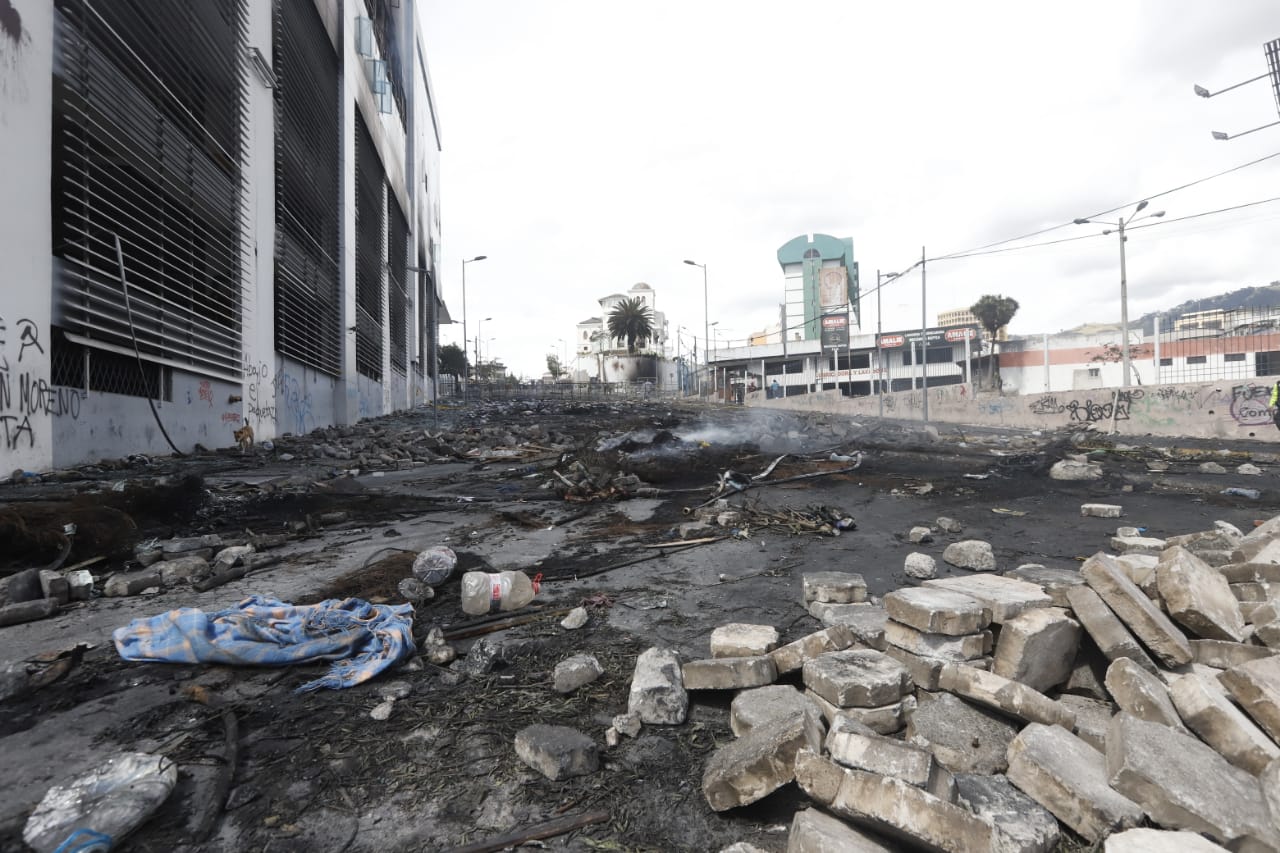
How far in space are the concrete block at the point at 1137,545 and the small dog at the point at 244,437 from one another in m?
12.2

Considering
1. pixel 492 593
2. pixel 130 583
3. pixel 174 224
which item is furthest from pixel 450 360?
pixel 492 593

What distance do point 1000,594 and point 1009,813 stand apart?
1.22 m

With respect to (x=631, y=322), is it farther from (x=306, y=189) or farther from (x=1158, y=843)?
(x=1158, y=843)

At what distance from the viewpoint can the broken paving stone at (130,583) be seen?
3.78 m

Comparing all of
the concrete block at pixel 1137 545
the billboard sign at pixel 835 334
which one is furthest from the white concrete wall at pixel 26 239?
the billboard sign at pixel 835 334

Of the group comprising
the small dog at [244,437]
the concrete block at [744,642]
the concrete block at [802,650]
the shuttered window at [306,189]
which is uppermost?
the shuttered window at [306,189]

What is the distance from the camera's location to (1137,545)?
434 centimetres

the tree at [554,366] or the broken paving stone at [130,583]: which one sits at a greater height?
the tree at [554,366]

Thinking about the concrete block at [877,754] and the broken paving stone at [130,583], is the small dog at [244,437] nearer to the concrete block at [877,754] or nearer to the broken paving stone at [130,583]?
the broken paving stone at [130,583]

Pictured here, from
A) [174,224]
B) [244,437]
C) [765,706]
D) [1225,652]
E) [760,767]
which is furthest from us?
[244,437]

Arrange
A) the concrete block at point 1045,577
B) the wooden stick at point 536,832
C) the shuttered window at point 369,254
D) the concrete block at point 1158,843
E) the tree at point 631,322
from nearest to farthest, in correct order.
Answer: the concrete block at point 1158,843 < the wooden stick at point 536,832 < the concrete block at point 1045,577 < the shuttered window at point 369,254 < the tree at point 631,322

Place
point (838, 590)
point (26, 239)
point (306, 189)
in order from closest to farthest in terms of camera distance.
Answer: point (838, 590), point (26, 239), point (306, 189)

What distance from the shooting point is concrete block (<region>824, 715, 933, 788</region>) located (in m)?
1.63

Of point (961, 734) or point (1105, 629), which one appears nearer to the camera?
point (961, 734)
